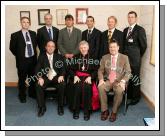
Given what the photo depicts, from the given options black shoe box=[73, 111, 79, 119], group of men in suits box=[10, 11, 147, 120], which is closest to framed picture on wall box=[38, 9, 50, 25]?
group of men in suits box=[10, 11, 147, 120]

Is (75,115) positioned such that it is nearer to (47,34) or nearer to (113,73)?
(113,73)

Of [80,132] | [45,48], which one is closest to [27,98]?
[45,48]

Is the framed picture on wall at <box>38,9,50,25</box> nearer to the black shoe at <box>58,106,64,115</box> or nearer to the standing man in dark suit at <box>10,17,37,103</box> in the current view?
the standing man in dark suit at <box>10,17,37,103</box>

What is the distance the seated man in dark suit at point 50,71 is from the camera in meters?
3.80

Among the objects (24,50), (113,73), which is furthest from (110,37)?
(24,50)

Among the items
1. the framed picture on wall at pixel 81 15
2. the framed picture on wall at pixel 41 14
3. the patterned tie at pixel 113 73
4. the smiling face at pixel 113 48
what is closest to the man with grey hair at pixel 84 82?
the patterned tie at pixel 113 73

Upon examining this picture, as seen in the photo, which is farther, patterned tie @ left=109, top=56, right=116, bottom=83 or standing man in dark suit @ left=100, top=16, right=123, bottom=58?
standing man in dark suit @ left=100, top=16, right=123, bottom=58

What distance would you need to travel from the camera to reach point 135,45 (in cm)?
407

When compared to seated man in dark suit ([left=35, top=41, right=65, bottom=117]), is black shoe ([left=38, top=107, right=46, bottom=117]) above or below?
below

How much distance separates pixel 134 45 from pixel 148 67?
0.44 meters

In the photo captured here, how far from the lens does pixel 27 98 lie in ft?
14.8

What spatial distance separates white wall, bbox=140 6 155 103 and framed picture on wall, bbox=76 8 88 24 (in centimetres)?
105

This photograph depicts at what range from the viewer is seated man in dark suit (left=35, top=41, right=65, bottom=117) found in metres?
3.80

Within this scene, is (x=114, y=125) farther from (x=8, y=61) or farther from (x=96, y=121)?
(x=8, y=61)
